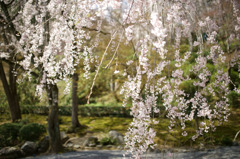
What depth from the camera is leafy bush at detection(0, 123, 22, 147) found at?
231 inches

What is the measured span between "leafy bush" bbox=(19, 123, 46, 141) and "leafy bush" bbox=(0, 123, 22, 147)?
225 mm

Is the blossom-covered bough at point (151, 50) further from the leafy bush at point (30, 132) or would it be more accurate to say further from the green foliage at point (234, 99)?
the green foliage at point (234, 99)

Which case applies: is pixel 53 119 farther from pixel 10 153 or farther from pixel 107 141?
pixel 107 141

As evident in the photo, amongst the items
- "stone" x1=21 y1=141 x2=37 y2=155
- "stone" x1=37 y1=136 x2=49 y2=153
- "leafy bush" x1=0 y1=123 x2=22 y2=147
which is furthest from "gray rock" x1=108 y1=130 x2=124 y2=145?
"leafy bush" x1=0 y1=123 x2=22 y2=147

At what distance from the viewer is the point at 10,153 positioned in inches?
199

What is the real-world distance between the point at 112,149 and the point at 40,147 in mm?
1951

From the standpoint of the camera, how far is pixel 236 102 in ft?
25.9

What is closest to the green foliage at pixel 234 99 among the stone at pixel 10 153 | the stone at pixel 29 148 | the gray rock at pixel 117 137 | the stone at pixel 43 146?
the gray rock at pixel 117 137

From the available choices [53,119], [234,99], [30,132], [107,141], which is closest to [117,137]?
[107,141]

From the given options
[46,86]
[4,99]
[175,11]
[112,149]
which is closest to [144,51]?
[175,11]

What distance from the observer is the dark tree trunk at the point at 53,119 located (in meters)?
5.06

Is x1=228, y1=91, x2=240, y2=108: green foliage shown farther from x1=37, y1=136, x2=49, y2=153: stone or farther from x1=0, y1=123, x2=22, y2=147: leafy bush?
x1=0, y1=123, x2=22, y2=147: leafy bush

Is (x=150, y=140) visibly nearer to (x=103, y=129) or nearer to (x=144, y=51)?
(x=144, y=51)

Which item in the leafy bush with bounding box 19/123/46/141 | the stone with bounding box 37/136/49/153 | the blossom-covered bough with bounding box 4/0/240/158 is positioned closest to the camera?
the blossom-covered bough with bounding box 4/0/240/158
